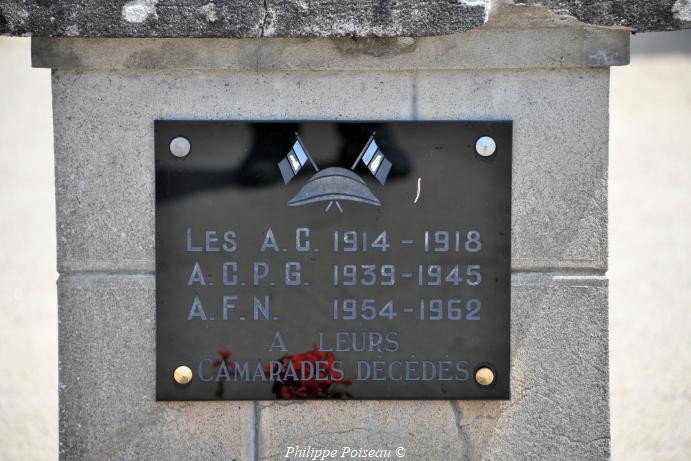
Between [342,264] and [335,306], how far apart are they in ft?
0.36

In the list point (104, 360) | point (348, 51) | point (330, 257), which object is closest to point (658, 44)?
point (348, 51)

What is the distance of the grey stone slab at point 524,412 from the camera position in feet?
8.23

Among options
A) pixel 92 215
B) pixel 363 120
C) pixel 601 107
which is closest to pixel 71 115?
pixel 92 215

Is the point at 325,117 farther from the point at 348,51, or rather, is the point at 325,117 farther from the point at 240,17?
the point at 240,17

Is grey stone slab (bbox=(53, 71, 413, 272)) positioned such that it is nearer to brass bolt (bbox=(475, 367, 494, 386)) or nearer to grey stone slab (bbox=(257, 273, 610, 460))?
grey stone slab (bbox=(257, 273, 610, 460))

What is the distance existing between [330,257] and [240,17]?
63cm

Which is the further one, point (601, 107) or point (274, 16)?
point (601, 107)

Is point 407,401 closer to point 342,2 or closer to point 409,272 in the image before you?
point 409,272

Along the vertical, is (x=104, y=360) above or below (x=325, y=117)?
below

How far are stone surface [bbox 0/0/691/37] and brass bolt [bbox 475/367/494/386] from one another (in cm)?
86

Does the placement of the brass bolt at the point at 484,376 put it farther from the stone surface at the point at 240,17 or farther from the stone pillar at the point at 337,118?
the stone surface at the point at 240,17

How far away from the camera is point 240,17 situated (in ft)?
7.63

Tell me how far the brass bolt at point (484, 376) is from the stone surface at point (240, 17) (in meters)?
0.86

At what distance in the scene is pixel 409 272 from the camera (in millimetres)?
2461
